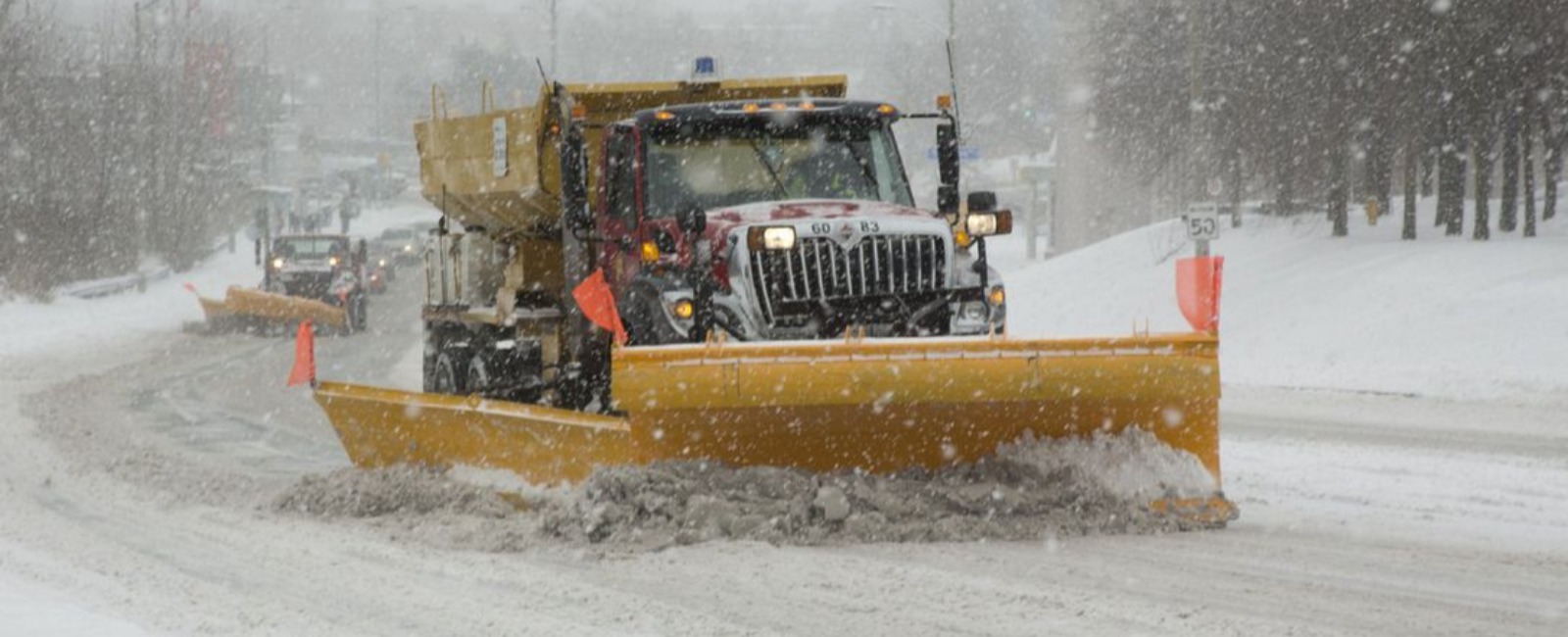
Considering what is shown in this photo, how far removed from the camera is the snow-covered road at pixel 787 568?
7.19 m

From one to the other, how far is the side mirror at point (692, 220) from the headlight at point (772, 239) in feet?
1.23

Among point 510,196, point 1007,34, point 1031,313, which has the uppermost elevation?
point 1007,34

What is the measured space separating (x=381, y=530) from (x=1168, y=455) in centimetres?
384

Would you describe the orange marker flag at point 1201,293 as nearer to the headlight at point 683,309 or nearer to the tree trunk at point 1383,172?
the headlight at point 683,309

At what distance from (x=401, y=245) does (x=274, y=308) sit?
122ft

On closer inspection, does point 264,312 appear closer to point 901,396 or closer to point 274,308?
point 274,308

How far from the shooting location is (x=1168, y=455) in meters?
9.41

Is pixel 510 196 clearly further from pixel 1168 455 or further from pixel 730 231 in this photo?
pixel 1168 455

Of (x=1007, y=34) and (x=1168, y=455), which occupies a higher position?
(x=1007, y=34)

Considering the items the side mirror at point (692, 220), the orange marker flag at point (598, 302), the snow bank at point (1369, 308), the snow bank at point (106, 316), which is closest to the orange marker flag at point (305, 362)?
the orange marker flag at point (598, 302)

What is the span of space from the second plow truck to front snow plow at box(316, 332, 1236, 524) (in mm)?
10

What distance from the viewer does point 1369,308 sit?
24.0 metres

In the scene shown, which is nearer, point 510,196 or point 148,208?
point 510,196

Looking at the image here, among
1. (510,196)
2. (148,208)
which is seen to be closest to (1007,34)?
(148,208)
